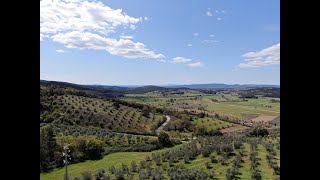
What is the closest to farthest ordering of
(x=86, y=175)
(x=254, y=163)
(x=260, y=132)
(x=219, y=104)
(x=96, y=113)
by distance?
(x=86, y=175) < (x=254, y=163) < (x=260, y=132) < (x=96, y=113) < (x=219, y=104)

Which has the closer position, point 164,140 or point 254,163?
point 254,163

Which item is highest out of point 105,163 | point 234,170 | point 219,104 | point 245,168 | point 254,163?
point 219,104

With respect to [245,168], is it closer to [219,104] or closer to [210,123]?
[210,123]

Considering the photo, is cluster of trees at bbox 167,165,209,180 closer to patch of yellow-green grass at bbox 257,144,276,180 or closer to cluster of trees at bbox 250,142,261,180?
cluster of trees at bbox 250,142,261,180

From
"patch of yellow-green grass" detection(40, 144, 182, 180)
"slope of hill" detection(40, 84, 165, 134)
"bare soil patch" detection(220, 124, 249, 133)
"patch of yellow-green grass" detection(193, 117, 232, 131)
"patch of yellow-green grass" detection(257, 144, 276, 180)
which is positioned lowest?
"patch of yellow-green grass" detection(40, 144, 182, 180)

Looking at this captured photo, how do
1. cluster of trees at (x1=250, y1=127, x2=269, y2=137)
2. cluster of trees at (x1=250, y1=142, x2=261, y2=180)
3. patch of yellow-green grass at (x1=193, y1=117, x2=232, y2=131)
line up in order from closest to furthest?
cluster of trees at (x1=250, y1=142, x2=261, y2=180) → cluster of trees at (x1=250, y1=127, x2=269, y2=137) → patch of yellow-green grass at (x1=193, y1=117, x2=232, y2=131)

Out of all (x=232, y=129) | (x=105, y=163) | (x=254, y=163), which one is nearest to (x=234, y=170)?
(x=254, y=163)

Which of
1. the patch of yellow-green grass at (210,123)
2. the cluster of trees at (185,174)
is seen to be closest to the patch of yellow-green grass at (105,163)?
the cluster of trees at (185,174)

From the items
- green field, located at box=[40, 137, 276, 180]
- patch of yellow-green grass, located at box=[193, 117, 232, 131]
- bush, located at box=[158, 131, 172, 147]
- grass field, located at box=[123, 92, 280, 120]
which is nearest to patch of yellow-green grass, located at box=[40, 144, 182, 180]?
green field, located at box=[40, 137, 276, 180]
